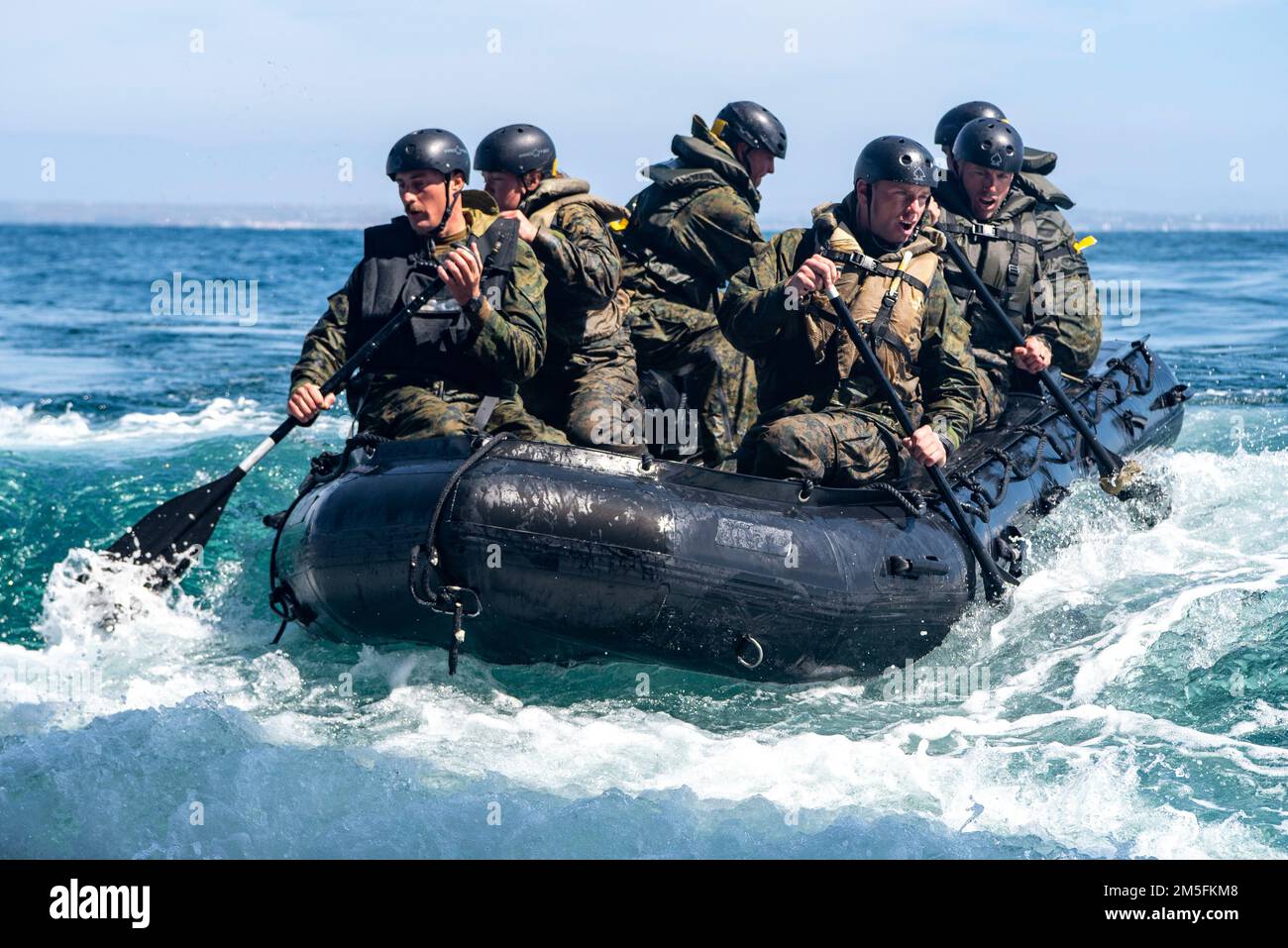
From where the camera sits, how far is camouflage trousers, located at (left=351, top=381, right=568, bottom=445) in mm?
6314

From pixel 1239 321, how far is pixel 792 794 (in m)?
15.4

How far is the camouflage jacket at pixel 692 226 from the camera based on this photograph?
7.64 meters

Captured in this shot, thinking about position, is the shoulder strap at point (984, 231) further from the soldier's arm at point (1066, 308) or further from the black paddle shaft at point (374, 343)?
the black paddle shaft at point (374, 343)

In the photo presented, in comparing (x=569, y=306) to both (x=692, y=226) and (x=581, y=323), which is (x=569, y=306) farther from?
(x=692, y=226)

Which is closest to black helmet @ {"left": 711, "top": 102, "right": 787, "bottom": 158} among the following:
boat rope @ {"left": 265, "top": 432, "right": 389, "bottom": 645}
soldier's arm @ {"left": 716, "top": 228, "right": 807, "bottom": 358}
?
soldier's arm @ {"left": 716, "top": 228, "right": 807, "bottom": 358}

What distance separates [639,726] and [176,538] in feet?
8.15

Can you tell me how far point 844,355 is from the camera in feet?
22.0

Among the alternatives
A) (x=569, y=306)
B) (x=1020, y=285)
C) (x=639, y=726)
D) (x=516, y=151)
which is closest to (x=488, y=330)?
(x=569, y=306)

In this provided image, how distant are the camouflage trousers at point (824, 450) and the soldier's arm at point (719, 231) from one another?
1310mm

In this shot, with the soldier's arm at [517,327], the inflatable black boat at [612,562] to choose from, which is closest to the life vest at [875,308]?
the inflatable black boat at [612,562]

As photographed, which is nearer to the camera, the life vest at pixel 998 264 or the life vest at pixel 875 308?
the life vest at pixel 875 308

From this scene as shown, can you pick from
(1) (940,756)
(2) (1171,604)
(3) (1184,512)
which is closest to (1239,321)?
(3) (1184,512)

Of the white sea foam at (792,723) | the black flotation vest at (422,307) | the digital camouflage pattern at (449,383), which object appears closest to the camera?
the white sea foam at (792,723)
